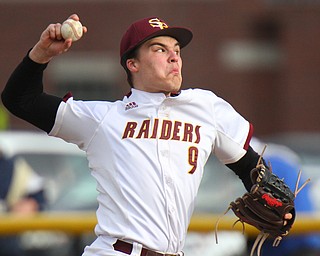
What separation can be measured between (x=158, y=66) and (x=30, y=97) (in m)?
0.68

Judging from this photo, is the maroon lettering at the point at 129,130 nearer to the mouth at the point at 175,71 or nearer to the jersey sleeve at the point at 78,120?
the jersey sleeve at the point at 78,120

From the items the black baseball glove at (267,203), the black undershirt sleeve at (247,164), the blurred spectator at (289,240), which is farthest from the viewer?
the blurred spectator at (289,240)

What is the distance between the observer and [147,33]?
522 cm

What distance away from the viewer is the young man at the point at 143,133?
5066 millimetres

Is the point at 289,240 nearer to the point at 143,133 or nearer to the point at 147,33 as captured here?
the point at 143,133

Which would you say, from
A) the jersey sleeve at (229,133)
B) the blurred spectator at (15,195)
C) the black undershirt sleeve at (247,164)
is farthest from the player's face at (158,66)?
the blurred spectator at (15,195)

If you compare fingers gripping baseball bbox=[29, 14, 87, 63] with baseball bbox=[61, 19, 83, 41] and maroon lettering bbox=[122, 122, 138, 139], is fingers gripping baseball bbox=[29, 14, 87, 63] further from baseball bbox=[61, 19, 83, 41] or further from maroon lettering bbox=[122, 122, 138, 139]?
maroon lettering bbox=[122, 122, 138, 139]

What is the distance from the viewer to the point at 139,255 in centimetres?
503

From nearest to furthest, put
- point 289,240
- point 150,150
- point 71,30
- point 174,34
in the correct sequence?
point 71,30
point 150,150
point 174,34
point 289,240

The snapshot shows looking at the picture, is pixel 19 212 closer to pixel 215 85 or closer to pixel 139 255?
pixel 139 255

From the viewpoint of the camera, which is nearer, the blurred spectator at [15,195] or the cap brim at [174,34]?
the cap brim at [174,34]

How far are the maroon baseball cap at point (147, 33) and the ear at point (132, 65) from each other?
4cm

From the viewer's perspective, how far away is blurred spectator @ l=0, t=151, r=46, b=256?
8672 millimetres

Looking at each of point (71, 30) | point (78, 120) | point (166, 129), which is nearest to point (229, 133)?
point (166, 129)
